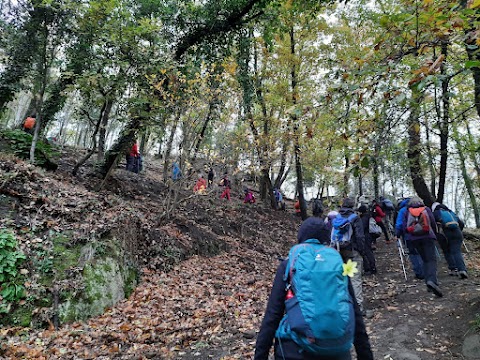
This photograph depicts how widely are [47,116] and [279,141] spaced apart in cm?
946

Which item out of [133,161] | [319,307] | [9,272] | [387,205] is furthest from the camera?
[133,161]

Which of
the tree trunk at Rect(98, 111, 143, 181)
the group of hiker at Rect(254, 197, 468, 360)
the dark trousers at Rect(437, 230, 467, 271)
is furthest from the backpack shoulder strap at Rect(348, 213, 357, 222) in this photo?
the tree trunk at Rect(98, 111, 143, 181)

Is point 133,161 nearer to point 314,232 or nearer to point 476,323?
point 476,323

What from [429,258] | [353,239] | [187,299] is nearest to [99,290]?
[187,299]

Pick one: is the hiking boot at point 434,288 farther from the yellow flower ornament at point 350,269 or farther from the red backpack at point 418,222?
the yellow flower ornament at point 350,269

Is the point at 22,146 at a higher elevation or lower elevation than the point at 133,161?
lower

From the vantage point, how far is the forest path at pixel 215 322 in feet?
15.7

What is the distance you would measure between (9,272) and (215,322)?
12.2 ft

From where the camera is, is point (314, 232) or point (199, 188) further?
point (199, 188)

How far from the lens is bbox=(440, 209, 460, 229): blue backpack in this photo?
7.66 meters

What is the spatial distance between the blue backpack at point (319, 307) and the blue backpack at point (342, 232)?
4350mm

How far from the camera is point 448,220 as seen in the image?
772 centimetres

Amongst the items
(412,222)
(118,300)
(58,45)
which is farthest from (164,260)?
(58,45)

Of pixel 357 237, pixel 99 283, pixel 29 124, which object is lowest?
pixel 99 283
